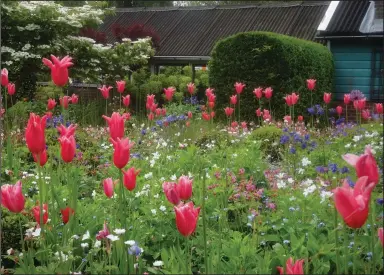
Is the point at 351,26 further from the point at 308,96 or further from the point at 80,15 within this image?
the point at 80,15

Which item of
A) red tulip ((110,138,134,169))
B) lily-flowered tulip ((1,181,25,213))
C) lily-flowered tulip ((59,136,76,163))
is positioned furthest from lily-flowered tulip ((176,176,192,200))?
lily-flowered tulip ((1,181,25,213))

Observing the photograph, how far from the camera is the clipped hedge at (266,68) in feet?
22.0

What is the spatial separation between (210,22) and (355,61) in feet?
40.5

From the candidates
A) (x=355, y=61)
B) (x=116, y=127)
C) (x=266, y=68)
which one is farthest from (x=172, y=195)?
(x=266, y=68)

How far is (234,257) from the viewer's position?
6.21ft

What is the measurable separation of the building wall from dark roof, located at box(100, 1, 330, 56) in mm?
10009

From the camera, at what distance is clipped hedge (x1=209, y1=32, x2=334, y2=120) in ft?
22.0

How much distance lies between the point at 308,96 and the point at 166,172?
325 centimetres

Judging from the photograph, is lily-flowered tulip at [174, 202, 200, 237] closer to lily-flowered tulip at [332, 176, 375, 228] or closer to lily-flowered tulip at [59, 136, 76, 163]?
lily-flowered tulip at [332, 176, 375, 228]

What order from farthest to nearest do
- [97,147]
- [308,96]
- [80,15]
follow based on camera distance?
[80,15] → [308,96] → [97,147]

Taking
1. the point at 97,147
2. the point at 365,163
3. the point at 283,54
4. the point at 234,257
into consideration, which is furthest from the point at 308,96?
the point at 365,163

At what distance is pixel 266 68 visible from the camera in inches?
301

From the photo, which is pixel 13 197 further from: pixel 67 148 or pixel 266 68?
pixel 266 68

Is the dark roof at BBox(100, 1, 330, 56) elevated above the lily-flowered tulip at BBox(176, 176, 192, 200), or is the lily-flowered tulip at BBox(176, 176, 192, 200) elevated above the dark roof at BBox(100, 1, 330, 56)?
the dark roof at BBox(100, 1, 330, 56)
